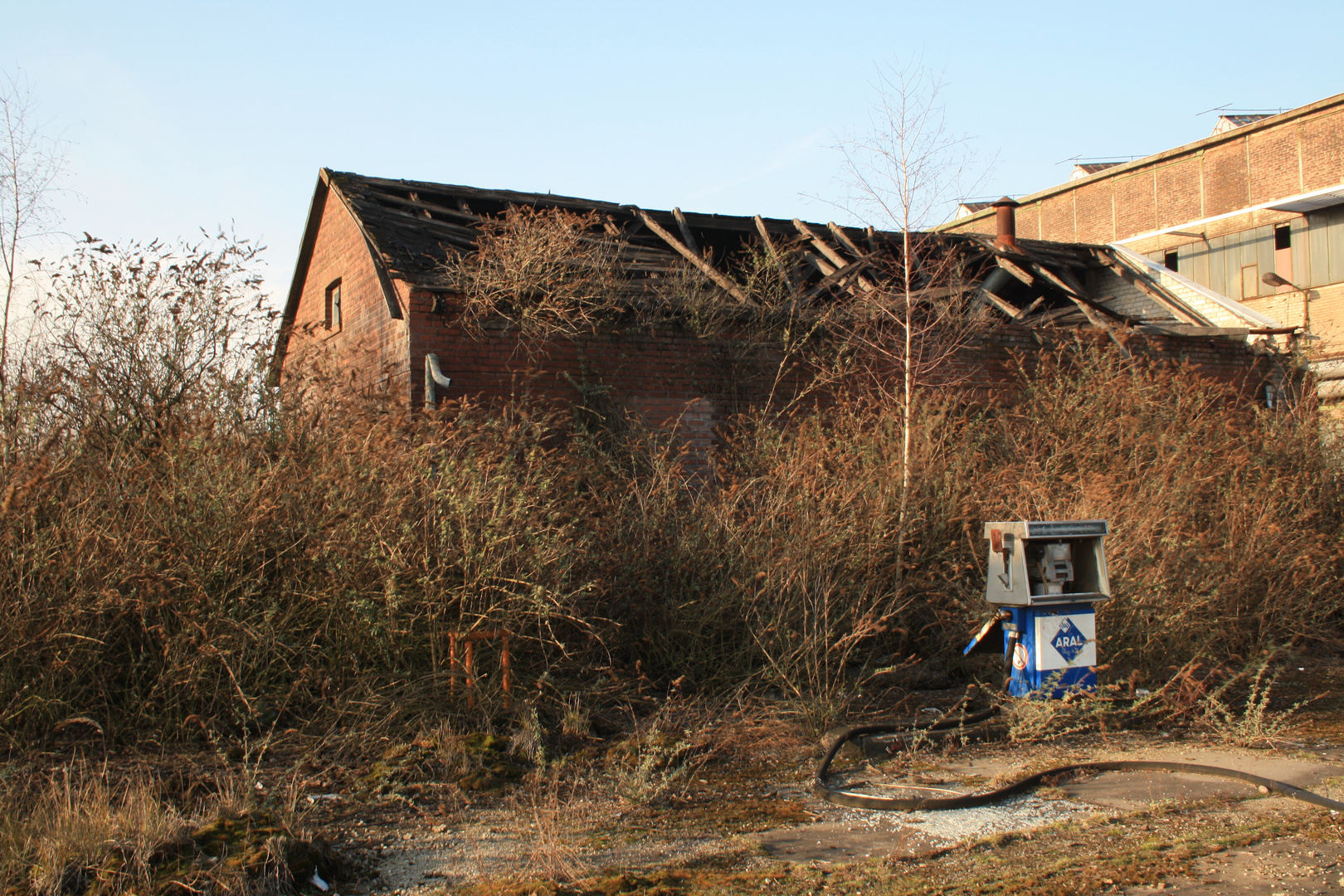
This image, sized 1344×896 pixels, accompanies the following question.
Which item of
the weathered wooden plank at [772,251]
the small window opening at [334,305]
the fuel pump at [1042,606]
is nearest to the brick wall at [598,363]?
the small window opening at [334,305]

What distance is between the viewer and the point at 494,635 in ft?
19.9

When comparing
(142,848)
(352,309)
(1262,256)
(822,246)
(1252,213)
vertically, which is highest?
(1252,213)

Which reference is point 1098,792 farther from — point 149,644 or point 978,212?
point 978,212

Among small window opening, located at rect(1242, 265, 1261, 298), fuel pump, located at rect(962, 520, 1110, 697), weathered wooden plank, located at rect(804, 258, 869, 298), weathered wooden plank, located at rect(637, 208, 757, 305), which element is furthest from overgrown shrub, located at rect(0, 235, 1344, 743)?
small window opening, located at rect(1242, 265, 1261, 298)

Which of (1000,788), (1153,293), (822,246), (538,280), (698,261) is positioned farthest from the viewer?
(1153,293)

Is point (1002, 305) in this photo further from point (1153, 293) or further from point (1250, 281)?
point (1250, 281)

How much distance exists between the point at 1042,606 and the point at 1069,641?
32 cm

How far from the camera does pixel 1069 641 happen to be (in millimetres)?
6520

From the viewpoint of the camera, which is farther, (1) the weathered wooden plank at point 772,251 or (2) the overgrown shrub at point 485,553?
(1) the weathered wooden plank at point 772,251

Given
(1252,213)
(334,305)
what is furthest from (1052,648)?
(1252,213)

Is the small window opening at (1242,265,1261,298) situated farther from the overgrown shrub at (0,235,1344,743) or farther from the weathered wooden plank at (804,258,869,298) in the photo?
the overgrown shrub at (0,235,1344,743)

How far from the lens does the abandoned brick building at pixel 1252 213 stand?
2356cm

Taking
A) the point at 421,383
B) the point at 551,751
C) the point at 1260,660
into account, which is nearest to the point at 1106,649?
the point at 1260,660

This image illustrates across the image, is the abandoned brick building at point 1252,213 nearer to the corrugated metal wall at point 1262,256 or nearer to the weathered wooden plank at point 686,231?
the corrugated metal wall at point 1262,256
